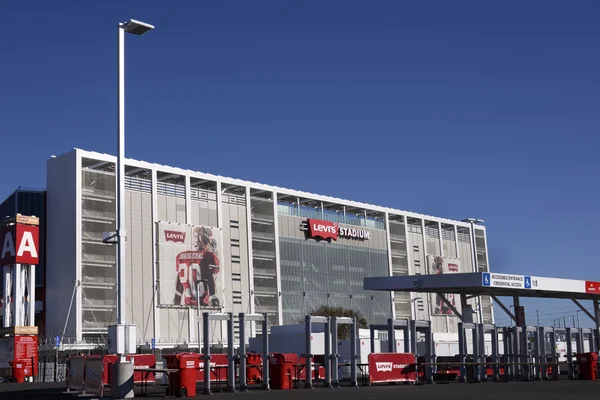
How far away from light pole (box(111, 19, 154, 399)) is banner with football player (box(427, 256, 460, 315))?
113503 millimetres

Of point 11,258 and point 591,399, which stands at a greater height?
point 11,258

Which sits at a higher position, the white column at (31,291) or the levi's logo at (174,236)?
the levi's logo at (174,236)

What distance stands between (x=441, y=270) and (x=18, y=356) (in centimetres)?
9273

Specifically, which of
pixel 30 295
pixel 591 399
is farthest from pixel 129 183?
pixel 591 399

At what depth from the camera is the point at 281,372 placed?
109 ft

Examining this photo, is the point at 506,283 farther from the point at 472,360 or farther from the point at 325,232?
the point at 325,232

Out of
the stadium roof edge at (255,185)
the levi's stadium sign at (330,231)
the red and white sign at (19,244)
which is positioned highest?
the stadium roof edge at (255,185)

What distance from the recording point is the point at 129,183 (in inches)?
3930

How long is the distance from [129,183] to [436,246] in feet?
209

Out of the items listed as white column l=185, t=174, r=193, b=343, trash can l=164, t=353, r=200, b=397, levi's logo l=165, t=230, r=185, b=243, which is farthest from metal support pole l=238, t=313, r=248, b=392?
white column l=185, t=174, r=193, b=343

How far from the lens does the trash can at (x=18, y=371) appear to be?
5709cm

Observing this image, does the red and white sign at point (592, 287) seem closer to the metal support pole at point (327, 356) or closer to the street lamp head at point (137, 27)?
the metal support pole at point (327, 356)

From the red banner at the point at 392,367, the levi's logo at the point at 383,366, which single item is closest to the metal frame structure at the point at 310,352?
the red banner at the point at 392,367

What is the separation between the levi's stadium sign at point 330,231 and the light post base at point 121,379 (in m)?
97.0
